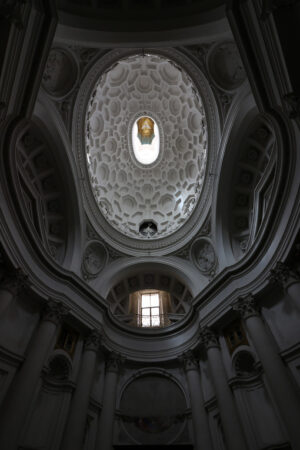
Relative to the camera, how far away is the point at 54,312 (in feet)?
38.2

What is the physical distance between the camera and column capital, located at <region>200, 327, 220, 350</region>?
12.7 m

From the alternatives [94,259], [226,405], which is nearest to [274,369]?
[226,405]

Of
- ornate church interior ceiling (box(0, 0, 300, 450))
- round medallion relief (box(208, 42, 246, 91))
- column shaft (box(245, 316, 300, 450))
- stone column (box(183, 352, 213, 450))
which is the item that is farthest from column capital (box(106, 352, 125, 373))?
round medallion relief (box(208, 42, 246, 91))

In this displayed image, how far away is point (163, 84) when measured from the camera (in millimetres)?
20578

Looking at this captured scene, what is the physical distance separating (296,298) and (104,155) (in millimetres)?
15525

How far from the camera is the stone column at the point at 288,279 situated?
10.00 meters

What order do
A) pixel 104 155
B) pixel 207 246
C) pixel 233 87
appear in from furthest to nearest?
1. pixel 104 155
2. pixel 207 246
3. pixel 233 87

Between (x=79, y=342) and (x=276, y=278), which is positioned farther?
(x=79, y=342)

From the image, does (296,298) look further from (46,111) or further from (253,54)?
(46,111)

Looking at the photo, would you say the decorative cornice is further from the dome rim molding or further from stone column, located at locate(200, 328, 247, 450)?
stone column, located at locate(200, 328, 247, 450)

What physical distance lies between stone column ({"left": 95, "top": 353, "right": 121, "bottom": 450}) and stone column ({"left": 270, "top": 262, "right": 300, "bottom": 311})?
28.7ft

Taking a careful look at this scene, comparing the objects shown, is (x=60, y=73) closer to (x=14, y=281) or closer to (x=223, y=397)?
(x=14, y=281)

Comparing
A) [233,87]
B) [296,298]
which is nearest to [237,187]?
[233,87]

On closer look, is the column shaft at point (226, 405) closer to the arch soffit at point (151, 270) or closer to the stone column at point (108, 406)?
the arch soffit at point (151, 270)
